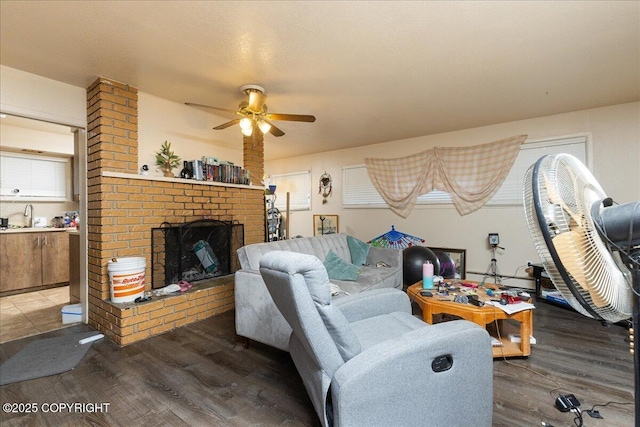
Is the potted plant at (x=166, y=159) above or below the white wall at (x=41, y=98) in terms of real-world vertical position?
below

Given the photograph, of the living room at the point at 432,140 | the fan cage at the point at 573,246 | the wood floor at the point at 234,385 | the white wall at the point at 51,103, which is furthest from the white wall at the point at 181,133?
the fan cage at the point at 573,246

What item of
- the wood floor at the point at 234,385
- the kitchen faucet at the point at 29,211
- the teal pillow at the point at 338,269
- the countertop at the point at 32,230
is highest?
the kitchen faucet at the point at 29,211

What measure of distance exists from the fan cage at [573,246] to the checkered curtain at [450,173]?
358 cm

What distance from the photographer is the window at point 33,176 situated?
13.6 ft

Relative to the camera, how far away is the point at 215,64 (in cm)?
236

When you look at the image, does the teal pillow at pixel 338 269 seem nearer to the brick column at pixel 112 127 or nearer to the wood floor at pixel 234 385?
the wood floor at pixel 234 385

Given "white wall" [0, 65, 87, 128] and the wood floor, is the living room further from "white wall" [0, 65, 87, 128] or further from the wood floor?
the wood floor

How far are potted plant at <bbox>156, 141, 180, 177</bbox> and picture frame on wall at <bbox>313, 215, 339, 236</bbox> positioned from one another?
307 centimetres

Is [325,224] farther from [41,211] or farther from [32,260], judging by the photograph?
[41,211]

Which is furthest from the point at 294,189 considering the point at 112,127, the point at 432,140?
the point at 112,127

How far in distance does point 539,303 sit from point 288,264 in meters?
3.65

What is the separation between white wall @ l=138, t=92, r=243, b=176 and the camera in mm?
3023

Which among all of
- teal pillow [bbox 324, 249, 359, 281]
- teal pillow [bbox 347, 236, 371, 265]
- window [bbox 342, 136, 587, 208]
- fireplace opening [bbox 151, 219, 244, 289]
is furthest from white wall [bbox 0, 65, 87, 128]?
window [bbox 342, 136, 587, 208]

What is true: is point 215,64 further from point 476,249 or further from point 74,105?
point 476,249
